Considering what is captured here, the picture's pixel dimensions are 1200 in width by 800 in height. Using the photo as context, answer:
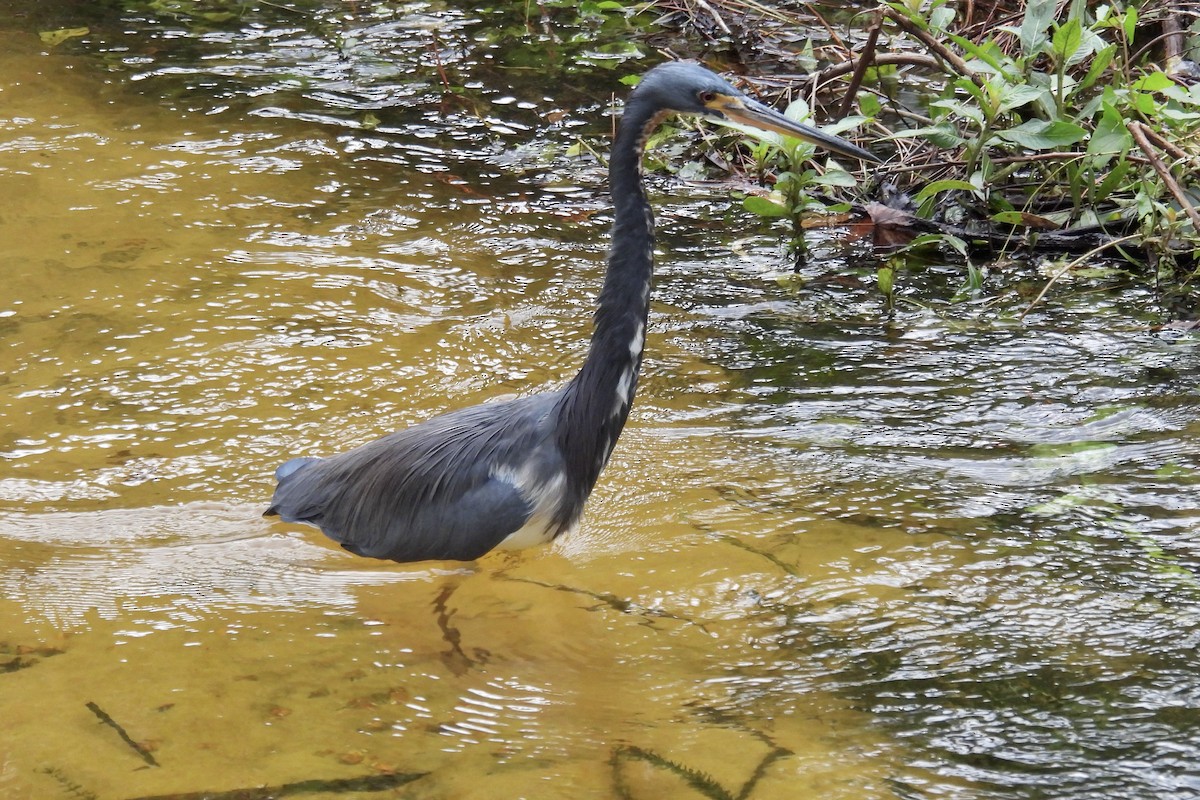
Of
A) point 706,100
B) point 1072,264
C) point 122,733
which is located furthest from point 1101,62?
point 122,733

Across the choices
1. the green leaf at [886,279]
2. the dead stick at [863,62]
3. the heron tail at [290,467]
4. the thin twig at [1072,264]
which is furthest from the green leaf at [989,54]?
the heron tail at [290,467]

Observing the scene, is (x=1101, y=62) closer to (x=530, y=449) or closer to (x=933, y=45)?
(x=933, y=45)

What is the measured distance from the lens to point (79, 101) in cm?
801

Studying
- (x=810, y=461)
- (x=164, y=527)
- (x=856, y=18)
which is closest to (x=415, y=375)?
(x=164, y=527)

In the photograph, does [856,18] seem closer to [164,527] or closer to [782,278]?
[782,278]

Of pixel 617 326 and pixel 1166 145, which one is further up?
pixel 1166 145

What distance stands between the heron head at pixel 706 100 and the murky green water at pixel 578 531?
133 cm

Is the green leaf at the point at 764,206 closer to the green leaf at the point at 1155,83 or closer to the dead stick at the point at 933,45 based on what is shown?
the dead stick at the point at 933,45

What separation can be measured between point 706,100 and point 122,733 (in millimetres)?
2587

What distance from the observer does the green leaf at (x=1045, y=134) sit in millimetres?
5559

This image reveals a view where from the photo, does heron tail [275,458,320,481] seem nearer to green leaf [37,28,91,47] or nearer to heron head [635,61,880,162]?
heron head [635,61,880,162]

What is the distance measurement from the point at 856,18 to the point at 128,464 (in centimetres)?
648

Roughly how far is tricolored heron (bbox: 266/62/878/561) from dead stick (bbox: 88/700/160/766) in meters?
1.20

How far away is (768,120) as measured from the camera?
157 inches
